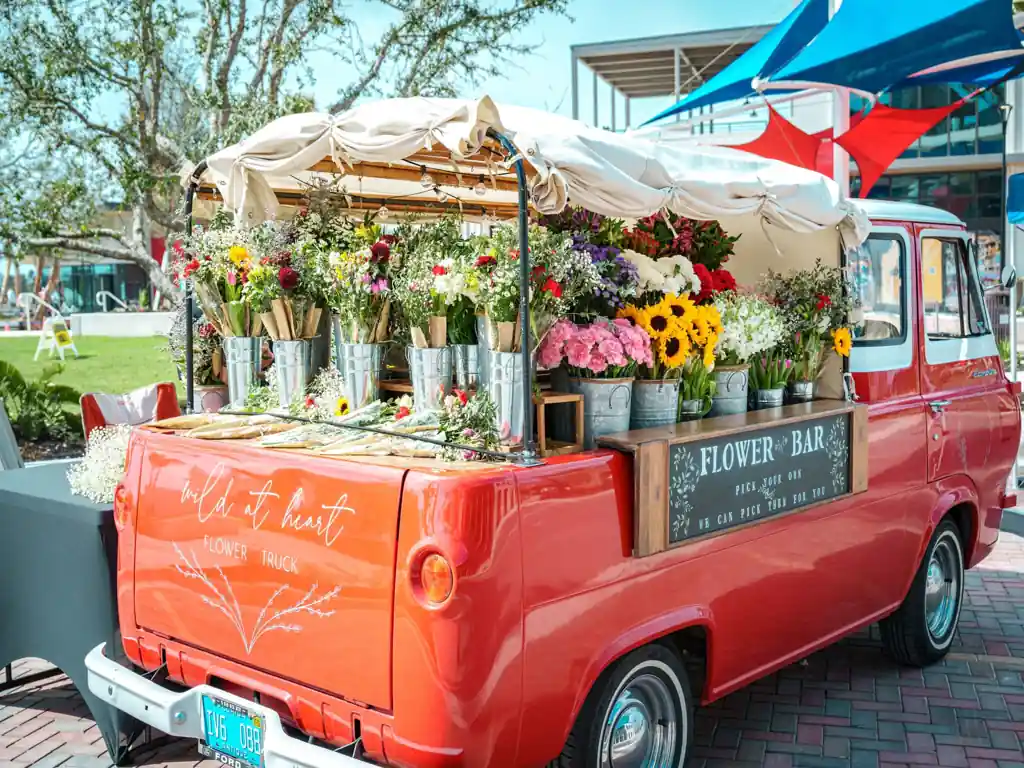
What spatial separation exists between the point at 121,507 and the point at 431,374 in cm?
130

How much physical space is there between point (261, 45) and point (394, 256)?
8122 millimetres

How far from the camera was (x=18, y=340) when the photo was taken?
31938 mm

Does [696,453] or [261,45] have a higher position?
[261,45]

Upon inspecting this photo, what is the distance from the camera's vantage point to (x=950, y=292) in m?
5.10

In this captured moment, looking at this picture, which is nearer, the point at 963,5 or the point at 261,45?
the point at 963,5

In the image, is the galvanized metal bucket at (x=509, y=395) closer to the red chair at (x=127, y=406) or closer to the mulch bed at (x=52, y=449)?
the red chair at (x=127, y=406)

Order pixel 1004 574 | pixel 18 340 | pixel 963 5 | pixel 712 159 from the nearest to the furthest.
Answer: pixel 712 159
pixel 963 5
pixel 1004 574
pixel 18 340

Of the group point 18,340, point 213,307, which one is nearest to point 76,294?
point 18,340

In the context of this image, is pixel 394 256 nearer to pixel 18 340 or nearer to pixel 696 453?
pixel 696 453

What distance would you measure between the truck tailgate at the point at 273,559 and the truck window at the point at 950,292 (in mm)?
3241

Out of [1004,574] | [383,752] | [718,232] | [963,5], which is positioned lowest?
[1004,574]

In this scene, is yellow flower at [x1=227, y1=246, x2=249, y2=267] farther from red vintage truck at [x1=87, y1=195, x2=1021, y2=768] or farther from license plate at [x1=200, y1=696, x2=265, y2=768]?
A: license plate at [x1=200, y1=696, x2=265, y2=768]

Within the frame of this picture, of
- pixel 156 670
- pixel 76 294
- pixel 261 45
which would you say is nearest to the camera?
pixel 156 670

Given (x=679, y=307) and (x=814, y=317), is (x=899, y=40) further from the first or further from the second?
(x=679, y=307)
